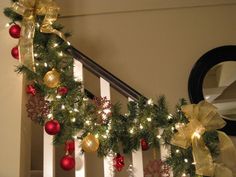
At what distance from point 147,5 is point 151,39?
0.97 feet

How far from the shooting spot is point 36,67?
1.22m

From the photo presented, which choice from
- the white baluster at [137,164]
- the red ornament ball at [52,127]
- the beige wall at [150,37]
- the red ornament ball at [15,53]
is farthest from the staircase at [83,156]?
the beige wall at [150,37]

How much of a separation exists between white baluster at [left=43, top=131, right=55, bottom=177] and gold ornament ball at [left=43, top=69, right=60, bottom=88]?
233 mm

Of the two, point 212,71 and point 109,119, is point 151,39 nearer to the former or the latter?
point 212,71

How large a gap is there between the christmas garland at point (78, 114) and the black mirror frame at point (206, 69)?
79 centimetres

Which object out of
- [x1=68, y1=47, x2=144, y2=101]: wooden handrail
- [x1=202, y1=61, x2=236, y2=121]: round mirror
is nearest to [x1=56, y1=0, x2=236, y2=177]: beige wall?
[x1=202, y1=61, x2=236, y2=121]: round mirror

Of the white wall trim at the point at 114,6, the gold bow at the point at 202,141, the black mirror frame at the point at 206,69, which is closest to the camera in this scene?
the gold bow at the point at 202,141

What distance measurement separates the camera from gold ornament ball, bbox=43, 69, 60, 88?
1.18m

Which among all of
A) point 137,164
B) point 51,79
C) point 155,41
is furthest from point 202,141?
point 155,41

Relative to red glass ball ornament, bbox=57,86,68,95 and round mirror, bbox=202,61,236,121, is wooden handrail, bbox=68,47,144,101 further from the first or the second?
round mirror, bbox=202,61,236,121

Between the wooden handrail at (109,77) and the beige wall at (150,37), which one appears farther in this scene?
the beige wall at (150,37)

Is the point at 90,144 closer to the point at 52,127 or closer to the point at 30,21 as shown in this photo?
the point at 52,127

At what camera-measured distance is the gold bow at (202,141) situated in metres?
1.11

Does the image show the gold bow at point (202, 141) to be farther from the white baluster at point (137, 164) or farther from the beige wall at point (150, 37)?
the beige wall at point (150, 37)
